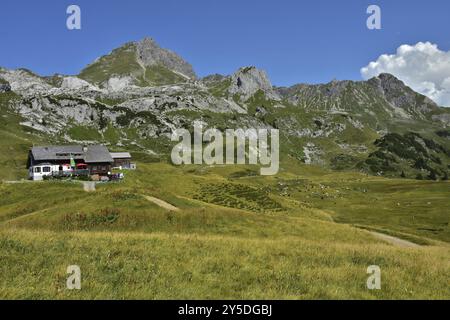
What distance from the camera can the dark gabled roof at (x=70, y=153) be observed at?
371 ft

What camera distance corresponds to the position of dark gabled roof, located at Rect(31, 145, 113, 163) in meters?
113

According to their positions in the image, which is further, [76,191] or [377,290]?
[76,191]

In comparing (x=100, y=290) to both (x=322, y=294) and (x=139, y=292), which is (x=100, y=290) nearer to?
(x=139, y=292)

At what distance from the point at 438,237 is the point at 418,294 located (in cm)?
6485

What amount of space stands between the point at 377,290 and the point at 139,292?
30.0 ft

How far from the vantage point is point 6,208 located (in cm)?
6431

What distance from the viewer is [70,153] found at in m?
117

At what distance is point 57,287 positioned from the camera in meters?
14.1

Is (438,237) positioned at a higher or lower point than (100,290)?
lower

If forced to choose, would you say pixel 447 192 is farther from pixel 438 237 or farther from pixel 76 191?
pixel 76 191

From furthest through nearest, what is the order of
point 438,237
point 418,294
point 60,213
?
point 438,237, point 60,213, point 418,294
